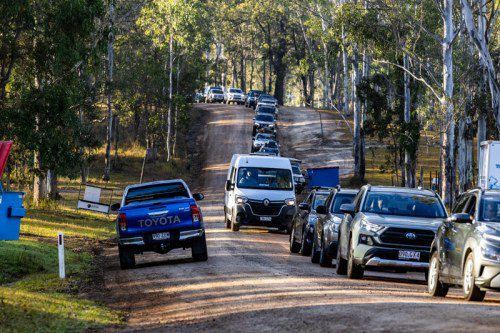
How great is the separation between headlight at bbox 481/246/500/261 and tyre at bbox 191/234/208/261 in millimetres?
9195

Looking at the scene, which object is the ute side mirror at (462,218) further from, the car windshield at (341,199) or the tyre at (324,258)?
the car windshield at (341,199)

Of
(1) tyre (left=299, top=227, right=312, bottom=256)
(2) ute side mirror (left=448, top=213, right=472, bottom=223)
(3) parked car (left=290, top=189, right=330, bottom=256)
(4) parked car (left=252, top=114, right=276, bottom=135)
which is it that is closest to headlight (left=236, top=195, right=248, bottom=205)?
(3) parked car (left=290, top=189, right=330, bottom=256)

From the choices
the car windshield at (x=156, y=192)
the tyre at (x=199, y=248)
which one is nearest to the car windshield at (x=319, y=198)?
the car windshield at (x=156, y=192)

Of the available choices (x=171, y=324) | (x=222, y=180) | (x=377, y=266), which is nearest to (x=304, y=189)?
(x=222, y=180)

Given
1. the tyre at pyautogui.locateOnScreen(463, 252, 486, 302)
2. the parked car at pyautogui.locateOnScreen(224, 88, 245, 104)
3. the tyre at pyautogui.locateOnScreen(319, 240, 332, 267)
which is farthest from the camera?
the parked car at pyautogui.locateOnScreen(224, 88, 245, 104)

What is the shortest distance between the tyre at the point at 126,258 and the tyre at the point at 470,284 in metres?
9.01

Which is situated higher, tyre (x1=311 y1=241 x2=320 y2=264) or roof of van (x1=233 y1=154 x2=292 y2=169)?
roof of van (x1=233 y1=154 x2=292 y2=169)

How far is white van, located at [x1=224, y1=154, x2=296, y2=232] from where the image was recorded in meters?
33.3

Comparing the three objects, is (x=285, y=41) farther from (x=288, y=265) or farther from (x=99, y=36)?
(x=288, y=265)

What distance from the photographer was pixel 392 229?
1817cm

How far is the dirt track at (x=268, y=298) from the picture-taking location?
38.1 ft

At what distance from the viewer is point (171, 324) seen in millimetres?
12773

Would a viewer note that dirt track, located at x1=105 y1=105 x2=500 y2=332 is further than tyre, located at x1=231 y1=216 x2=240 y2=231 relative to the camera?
No

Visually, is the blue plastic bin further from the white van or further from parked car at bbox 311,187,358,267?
parked car at bbox 311,187,358,267
